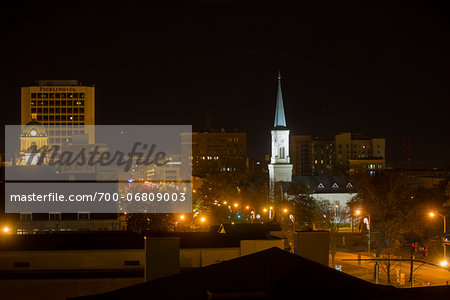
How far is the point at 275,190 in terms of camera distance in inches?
3401

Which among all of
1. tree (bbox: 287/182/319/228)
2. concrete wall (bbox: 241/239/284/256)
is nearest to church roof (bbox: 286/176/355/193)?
tree (bbox: 287/182/319/228)

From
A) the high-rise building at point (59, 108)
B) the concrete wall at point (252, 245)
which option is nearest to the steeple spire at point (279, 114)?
the high-rise building at point (59, 108)

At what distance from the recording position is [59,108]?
526ft

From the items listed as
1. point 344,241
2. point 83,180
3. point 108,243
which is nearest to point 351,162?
point 344,241

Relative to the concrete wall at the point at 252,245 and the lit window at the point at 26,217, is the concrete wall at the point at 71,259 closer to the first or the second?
the concrete wall at the point at 252,245

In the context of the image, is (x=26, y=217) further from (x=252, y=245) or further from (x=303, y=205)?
(x=303, y=205)

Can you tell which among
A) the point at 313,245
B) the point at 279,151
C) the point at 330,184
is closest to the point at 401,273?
the point at 313,245

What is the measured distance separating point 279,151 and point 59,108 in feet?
282

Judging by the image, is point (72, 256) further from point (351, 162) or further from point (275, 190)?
point (351, 162)

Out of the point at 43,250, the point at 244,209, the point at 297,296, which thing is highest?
the point at 297,296

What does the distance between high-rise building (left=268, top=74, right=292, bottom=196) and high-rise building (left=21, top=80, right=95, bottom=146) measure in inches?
2860

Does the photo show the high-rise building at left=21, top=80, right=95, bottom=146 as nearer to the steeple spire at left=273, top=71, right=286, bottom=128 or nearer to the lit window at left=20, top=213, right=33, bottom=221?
the steeple spire at left=273, top=71, right=286, bottom=128

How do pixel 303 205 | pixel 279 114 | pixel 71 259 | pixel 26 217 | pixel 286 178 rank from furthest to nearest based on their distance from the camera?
Result: pixel 279 114 → pixel 286 178 → pixel 303 205 → pixel 26 217 → pixel 71 259

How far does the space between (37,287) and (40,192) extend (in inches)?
1101
